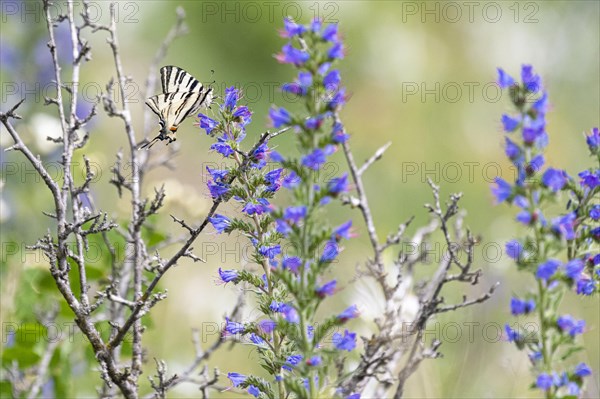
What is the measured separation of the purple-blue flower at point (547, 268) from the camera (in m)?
1.98

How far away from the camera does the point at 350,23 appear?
11133mm

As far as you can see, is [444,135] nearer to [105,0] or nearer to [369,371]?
[105,0]

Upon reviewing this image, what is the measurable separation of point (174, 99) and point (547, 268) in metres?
2.02

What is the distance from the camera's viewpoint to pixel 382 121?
30.7 feet

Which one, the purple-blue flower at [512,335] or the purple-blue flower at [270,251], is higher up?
the purple-blue flower at [270,251]

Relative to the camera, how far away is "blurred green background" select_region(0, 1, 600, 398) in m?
5.26

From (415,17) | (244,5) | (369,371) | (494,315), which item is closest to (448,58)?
(415,17)

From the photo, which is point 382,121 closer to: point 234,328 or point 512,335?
point 234,328

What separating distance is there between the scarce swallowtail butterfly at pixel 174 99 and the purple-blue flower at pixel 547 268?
1685mm

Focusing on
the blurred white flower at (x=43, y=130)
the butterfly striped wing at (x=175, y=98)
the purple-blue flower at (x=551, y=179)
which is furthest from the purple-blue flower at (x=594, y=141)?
the blurred white flower at (x=43, y=130)

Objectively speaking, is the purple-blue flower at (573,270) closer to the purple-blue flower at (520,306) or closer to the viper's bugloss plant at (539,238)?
the viper's bugloss plant at (539,238)

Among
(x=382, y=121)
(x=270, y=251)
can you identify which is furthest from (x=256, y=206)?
(x=382, y=121)

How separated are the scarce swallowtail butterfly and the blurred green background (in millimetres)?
1250

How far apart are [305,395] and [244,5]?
10.5 meters
